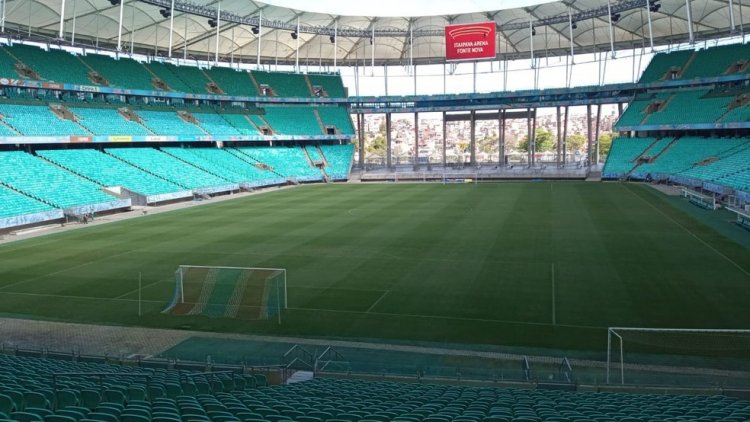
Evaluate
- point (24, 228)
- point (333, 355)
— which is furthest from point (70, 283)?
point (24, 228)

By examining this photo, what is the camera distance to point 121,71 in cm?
5816

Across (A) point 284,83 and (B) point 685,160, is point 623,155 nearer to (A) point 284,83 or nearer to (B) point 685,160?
(B) point 685,160

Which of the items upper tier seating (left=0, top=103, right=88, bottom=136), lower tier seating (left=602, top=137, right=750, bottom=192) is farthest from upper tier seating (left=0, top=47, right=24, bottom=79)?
lower tier seating (left=602, top=137, right=750, bottom=192)

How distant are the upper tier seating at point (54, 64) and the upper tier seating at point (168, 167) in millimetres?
8002

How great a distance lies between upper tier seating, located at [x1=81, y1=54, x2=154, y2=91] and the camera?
185 feet

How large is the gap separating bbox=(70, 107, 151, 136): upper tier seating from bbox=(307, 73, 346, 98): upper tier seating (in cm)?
2888

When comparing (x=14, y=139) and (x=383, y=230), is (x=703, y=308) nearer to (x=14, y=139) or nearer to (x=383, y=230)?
(x=383, y=230)

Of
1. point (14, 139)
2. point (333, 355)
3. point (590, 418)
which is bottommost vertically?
point (333, 355)

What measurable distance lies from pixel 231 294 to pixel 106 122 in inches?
1539

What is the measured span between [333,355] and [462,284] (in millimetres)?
7169

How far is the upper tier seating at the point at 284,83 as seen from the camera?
7344 cm

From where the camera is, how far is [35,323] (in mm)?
16922

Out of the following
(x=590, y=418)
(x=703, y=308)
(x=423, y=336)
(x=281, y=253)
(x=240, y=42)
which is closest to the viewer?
(x=590, y=418)

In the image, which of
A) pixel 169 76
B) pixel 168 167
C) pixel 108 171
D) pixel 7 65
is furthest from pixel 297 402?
pixel 169 76
